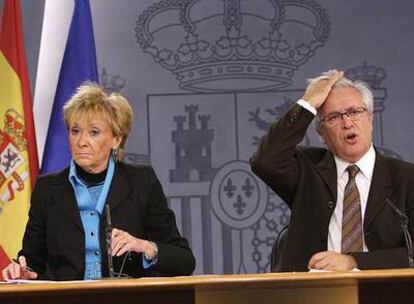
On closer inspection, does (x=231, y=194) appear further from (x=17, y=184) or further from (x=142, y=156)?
(x=17, y=184)

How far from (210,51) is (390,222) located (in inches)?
87.7

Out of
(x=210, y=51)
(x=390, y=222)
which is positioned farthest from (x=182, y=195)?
(x=390, y=222)

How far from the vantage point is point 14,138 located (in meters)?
4.67

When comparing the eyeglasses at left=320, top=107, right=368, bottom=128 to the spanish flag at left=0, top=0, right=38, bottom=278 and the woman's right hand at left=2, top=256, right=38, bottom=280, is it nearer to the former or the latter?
the woman's right hand at left=2, top=256, right=38, bottom=280

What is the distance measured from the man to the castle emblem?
1565 mm

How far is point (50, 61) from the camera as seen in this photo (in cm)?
498

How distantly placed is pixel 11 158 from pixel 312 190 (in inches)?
71.6

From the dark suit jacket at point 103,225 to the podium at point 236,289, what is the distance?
2.67 ft

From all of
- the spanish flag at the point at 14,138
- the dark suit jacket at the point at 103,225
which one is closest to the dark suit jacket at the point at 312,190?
the dark suit jacket at the point at 103,225

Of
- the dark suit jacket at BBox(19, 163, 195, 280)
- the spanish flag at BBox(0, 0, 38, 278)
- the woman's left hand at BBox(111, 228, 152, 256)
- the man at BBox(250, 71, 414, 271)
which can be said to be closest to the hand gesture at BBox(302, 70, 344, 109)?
the man at BBox(250, 71, 414, 271)

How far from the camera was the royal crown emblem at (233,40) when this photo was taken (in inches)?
209

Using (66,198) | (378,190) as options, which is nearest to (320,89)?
(378,190)

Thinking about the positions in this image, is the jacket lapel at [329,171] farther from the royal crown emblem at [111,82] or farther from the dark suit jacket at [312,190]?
the royal crown emblem at [111,82]

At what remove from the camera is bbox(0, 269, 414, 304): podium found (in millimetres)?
2334
